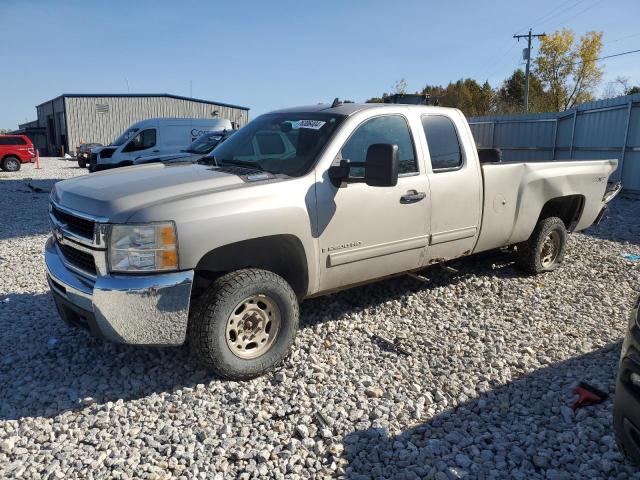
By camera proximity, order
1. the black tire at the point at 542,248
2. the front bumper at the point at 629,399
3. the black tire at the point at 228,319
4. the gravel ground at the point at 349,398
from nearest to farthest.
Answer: the front bumper at the point at 629,399
the gravel ground at the point at 349,398
the black tire at the point at 228,319
the black tire at the point at 542,248

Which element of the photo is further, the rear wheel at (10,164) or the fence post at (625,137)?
the rear wheel at (10,164)

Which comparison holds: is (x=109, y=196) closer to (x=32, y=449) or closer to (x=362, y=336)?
(x=32, y=449)

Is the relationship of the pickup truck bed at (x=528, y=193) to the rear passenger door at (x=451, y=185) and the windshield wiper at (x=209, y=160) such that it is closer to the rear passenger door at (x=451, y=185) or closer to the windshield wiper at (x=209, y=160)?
the rear passenger door at (x=451, y=185)

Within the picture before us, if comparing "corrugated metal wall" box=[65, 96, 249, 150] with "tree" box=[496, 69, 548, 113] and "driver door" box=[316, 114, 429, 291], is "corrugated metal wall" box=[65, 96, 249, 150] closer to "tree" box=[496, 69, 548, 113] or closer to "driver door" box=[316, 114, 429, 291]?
"tree" box=[496, 69, 548, 113]

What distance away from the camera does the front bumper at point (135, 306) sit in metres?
3.11

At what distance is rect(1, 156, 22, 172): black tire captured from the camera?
2568 centimetres

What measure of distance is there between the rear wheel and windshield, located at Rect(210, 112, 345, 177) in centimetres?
2583

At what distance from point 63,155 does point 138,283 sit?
152 ft

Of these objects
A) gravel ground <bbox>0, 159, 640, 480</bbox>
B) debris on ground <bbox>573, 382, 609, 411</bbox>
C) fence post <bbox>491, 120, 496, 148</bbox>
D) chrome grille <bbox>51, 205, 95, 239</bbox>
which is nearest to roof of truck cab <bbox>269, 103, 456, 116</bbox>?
gravel ground <bbox>0, 159, 640, 480</bbox>

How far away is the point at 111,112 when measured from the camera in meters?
42.8

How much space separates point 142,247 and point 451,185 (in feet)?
9.29

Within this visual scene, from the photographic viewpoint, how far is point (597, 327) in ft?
15.3

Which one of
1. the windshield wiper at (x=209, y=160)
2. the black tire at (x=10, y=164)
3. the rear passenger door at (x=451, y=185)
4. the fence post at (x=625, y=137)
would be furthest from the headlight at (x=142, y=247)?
the black tire at (x=10, y=164)

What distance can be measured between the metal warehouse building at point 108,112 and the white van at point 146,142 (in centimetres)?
2496
